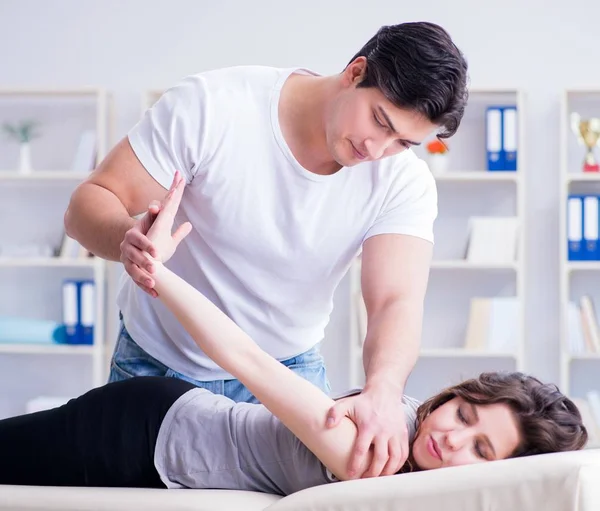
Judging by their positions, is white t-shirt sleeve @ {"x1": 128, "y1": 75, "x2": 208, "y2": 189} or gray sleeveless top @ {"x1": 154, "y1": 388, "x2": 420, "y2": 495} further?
white t-shirt sleeve @ {"x1": 128, "y1": 75, "x2": 208, "y2": 189}

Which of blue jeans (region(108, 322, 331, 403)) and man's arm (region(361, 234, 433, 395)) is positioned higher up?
man's arm (region(361, 234, 433, 395))

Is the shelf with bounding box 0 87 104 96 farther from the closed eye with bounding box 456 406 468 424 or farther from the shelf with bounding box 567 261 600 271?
the closed eye with bounding box 456 406 468 424

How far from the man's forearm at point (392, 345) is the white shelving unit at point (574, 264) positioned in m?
2.53

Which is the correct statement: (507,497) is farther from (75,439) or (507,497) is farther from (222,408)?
(75,439)

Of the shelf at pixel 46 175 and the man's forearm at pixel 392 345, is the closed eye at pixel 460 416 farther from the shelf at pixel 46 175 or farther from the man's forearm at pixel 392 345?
the shelf at pixel 46 175

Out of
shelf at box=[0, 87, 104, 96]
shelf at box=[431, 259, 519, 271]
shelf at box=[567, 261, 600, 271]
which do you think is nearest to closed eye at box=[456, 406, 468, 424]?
shelf at box=[431, 259, 519, 271]

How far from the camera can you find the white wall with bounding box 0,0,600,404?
4.26 m

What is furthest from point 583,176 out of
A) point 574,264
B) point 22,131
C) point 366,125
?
point 366,125

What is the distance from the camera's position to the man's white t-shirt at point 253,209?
164 centimetres

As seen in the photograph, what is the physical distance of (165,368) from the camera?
1.74m

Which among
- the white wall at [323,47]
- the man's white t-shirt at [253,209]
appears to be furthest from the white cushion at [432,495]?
the white wall at [323,47]

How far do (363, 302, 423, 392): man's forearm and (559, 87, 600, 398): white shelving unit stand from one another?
2534 mm

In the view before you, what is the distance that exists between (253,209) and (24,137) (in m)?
2.97

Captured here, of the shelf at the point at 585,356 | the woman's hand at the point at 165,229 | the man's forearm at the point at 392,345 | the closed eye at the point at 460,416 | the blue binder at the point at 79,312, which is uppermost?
the woman's hand at the point at 165,229
